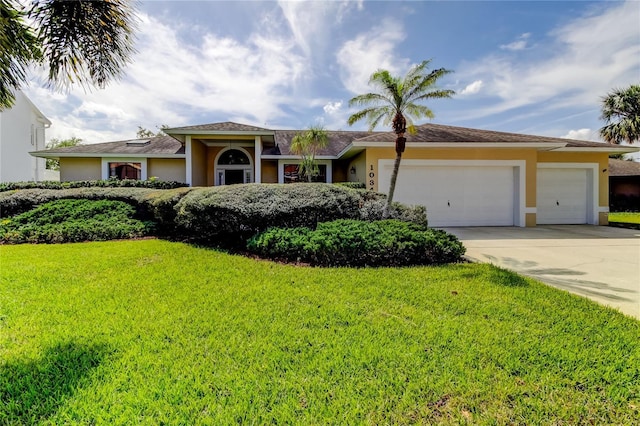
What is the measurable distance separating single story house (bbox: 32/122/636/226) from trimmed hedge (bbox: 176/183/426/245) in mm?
4245

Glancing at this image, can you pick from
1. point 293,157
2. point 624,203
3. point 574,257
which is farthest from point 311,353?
point 624,203

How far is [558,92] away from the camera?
41.4 ft

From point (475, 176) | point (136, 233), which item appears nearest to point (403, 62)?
point (475, 176)

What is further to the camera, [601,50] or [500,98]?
[500,98]

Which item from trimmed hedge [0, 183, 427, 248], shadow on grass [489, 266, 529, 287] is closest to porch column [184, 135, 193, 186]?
trimmed hedge [0, 183, 427, 248]

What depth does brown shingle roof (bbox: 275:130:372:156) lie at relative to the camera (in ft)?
55.0

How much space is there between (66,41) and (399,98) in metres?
8.02

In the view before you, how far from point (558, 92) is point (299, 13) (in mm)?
11791

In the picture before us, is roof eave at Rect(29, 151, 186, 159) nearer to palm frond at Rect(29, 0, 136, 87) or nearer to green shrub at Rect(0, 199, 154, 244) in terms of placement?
green shrub at Rect(0, 199, 154, 244)

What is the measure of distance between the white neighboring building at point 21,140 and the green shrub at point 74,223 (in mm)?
12590

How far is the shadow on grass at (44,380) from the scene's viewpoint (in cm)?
213

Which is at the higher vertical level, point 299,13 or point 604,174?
point 299,13

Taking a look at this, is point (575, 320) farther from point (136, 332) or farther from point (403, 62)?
point (403, 62)

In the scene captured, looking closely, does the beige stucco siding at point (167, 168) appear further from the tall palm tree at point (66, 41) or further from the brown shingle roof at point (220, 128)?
the tall palm tree at point (66, 41)
